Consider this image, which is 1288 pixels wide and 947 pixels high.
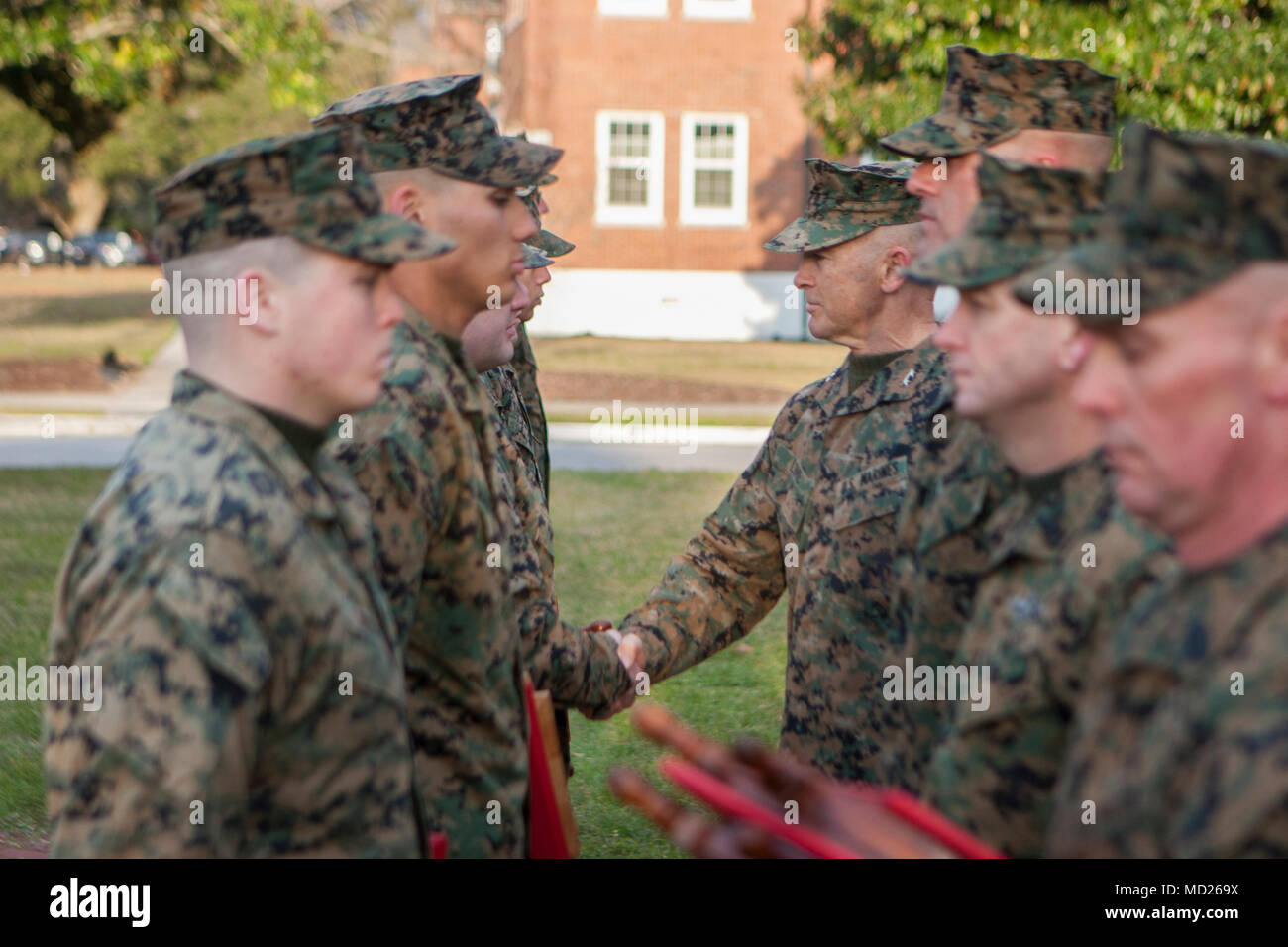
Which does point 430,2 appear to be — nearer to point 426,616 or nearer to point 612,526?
point 612,526

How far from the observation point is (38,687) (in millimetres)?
7297

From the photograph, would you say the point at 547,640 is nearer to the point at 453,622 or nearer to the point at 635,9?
the point at 453,622

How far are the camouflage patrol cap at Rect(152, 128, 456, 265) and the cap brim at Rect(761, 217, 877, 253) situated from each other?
7.48 ft

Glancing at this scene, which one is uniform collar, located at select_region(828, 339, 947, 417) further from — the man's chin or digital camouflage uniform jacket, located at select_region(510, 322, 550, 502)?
the man's chin

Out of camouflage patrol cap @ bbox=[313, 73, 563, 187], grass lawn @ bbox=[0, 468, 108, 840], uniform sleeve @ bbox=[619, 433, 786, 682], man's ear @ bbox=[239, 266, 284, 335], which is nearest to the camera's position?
man's ear @ bbox=[239, 266, 284, 335]

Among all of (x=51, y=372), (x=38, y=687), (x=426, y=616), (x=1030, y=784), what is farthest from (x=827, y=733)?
(x=51, y=372)

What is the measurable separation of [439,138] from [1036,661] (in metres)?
1.95

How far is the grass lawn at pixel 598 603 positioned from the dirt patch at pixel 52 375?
6617 mm

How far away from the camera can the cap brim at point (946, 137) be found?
3621 mm

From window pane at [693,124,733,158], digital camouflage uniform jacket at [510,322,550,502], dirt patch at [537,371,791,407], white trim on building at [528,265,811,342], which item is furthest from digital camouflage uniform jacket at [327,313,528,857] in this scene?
window pane at [693,124,733,158]

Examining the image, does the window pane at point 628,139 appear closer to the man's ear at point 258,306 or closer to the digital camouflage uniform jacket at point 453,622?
the digital camouflage uniform jacket at point 453,622

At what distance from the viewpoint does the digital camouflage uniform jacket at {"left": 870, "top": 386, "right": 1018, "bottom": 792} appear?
A: 288 centimetres

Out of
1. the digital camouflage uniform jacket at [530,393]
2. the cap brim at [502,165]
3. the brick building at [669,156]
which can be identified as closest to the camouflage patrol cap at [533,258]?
the digital camouflage uniform jacket at [530,393]

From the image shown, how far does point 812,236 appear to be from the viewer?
184 inches
